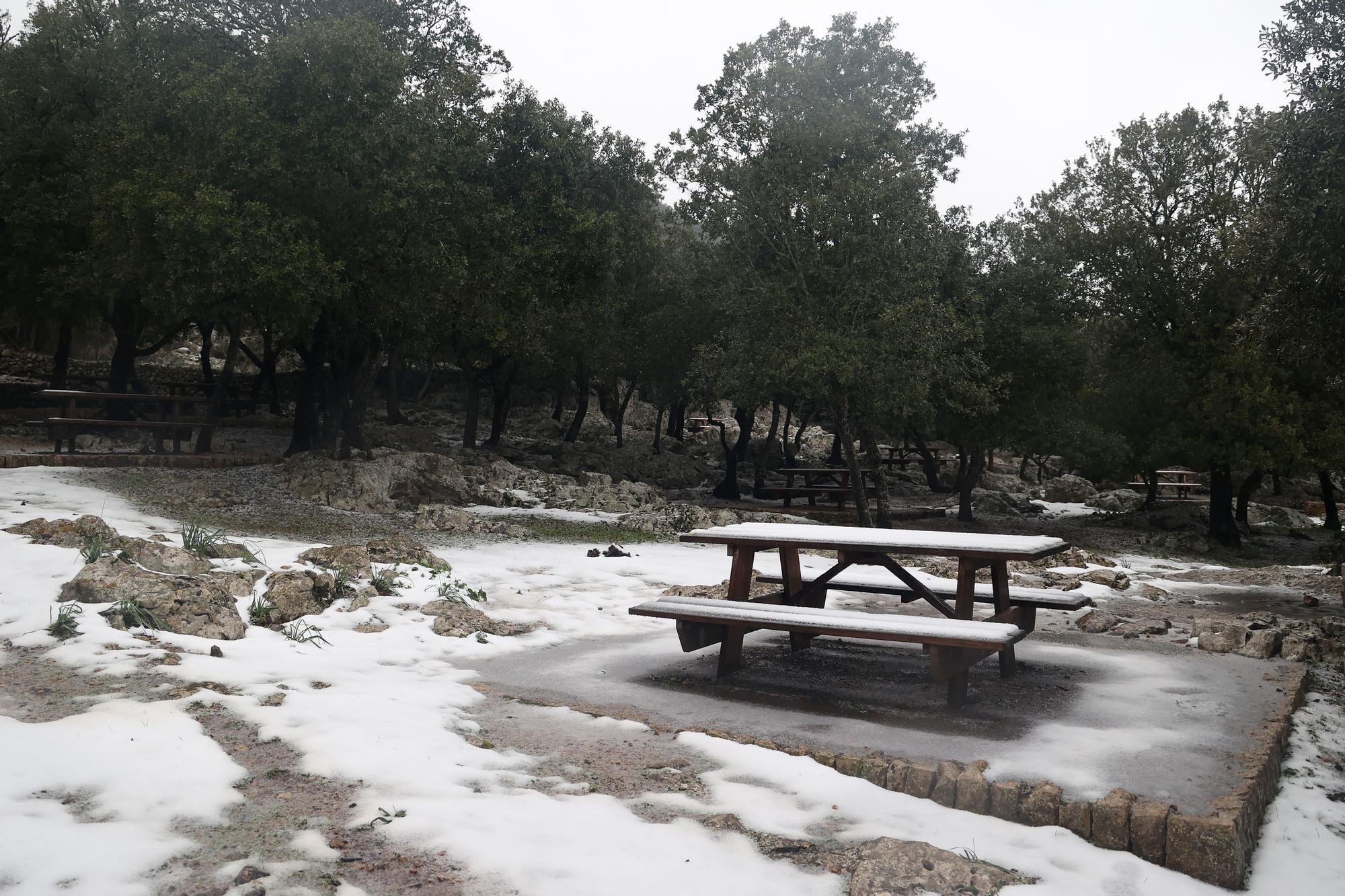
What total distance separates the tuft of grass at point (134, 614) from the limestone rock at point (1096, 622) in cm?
733

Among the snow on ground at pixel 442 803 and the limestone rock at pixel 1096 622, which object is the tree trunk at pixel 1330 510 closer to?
the limestone rock at pixel 1096 622

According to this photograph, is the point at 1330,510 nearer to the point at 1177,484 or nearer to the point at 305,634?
the point at 1177,484

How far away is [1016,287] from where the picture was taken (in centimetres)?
2212

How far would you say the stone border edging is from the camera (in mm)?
3412

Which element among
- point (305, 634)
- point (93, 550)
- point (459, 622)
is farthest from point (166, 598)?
point (459, 622)

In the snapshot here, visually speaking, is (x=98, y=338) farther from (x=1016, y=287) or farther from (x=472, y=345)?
(x=1016, y=287)

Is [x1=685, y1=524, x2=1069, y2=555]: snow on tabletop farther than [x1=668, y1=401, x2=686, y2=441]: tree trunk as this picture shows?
No

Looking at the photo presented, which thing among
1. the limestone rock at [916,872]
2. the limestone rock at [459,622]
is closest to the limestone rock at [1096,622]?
the limestone rock at [459,622]

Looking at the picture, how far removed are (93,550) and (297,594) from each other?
151 cm

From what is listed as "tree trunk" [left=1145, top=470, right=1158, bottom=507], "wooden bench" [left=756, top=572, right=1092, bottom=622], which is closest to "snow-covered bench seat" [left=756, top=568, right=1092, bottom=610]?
"wooden bench" [left=756, top=572, right=1092, bottom=622]

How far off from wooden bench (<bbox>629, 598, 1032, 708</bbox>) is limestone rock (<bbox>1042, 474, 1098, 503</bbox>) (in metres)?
29.3

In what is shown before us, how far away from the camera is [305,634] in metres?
6.36

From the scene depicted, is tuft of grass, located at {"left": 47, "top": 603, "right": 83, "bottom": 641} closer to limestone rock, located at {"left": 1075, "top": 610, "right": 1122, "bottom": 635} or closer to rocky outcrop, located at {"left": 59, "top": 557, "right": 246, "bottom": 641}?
rocky outcrop, located at {"left": 59, "top": 557, "right": 246, "bottom": 641}

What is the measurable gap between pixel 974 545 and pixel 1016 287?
1807cm
